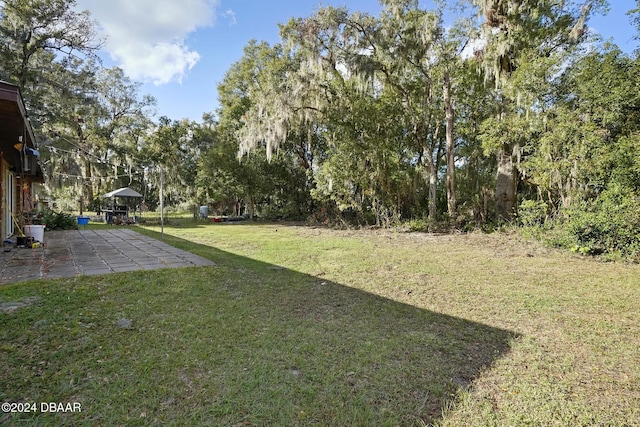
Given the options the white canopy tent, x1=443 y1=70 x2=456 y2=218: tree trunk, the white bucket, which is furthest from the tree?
the white canopy tent

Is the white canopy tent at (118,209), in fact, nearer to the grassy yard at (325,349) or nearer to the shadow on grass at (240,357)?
the grassy yard at (325,349)

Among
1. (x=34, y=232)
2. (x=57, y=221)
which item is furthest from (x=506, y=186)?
(x=57, y=221)

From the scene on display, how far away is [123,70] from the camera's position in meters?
18.2

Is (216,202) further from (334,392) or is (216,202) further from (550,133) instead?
(334,392)

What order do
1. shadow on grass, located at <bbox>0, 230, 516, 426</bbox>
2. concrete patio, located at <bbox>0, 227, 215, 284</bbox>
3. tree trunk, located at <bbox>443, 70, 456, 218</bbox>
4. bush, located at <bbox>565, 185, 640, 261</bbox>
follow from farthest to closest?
tree trunk, located at <bbox>443, 70, 456, 218</bbox> < bush, located at <bbox>565, 185, 640, 261</bbox> < concrete patio, located at <bbox>0, 227, 215, 284</bbox> < shadow on grass, located at <bbox>0, 230, 516, 426</bbox>

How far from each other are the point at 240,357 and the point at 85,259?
15.1 feet

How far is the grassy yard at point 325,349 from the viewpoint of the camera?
5.35ft

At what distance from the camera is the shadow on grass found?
1.63m

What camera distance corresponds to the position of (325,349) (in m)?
2.28

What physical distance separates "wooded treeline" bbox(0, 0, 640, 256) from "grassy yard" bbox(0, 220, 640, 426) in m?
2.87

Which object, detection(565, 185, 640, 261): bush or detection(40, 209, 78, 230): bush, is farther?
detection(40, 209, 78, 230): bush

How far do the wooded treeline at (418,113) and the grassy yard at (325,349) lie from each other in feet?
9.42

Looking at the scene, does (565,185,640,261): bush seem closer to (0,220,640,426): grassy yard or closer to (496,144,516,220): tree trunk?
(0,220,640,426): grassy yard

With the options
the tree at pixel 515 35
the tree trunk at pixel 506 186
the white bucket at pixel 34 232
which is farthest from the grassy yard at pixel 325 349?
the tree at pixel 515 35
